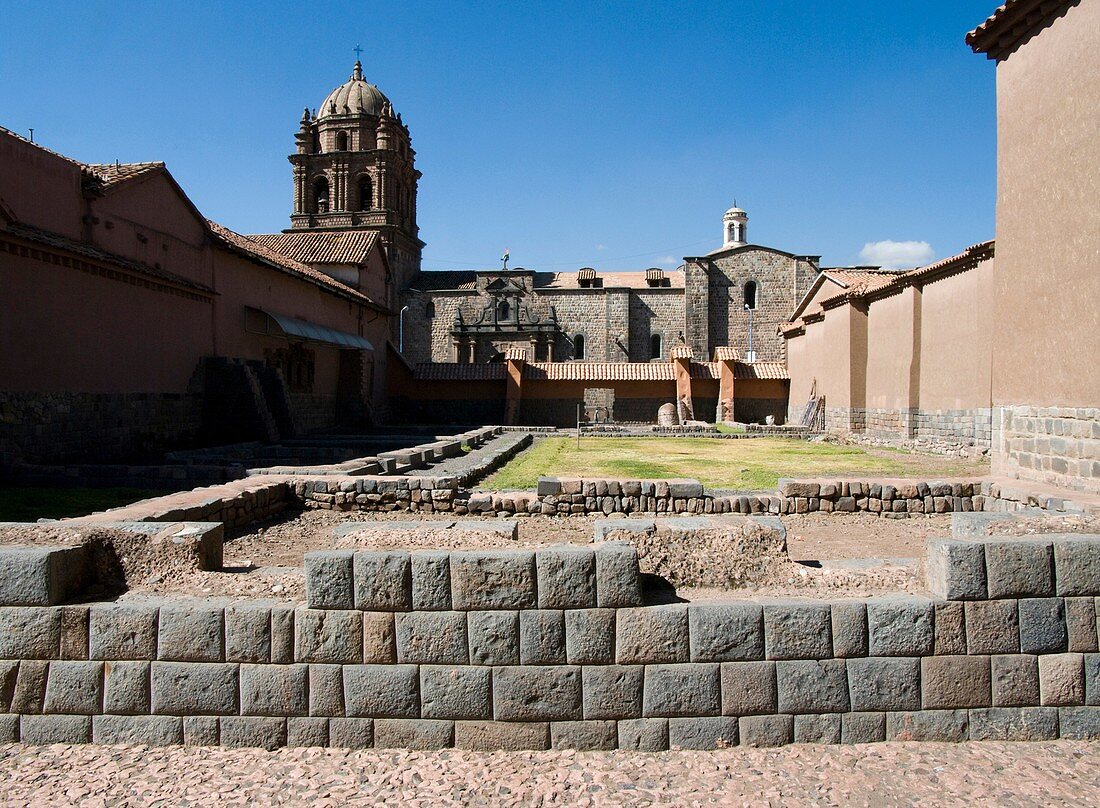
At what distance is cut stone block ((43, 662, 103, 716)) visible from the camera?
399 centimetres

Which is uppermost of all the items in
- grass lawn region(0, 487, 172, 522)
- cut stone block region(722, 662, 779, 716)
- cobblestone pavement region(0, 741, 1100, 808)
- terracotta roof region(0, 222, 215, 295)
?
terracotta roof region(0, 222, 215, 295)

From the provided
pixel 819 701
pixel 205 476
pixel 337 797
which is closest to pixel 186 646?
pixel 337 797

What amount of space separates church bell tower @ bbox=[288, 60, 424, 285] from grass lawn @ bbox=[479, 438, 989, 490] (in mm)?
24894

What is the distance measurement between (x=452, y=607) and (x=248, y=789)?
126 centimetres

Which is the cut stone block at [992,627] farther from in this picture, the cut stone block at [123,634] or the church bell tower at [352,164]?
the church bell tower at [352,164]

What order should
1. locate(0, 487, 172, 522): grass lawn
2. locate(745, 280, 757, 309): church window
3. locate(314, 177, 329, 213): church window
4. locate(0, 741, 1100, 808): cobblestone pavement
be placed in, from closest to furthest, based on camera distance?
locate(0, 741, 1100, 808): cobblestone pavement, locate(0, 487, 172, 522): grass lawn, locate(314, 177, 329, 213): church window, locate(745, 280, 757, 309): church window

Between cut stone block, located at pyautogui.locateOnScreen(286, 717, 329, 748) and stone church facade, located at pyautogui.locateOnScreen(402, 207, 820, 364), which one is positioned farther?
stone church facade, located at pyautogui.locateOnScreen(402, 207, 820, 364)

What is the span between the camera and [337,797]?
3473mm

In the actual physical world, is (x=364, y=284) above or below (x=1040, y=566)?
above

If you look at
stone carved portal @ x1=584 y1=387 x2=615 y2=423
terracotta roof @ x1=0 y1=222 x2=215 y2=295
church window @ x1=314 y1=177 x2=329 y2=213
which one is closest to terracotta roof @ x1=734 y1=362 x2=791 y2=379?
stone carved portal @ x1=584 y1=387 x2=615 y2=423

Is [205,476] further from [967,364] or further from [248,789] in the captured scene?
[967,364]

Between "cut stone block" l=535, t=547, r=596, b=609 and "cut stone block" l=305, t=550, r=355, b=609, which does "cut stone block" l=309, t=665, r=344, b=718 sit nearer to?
"cut stone block" l=305, t=550, r=355, b=609

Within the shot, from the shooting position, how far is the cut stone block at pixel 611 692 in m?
3.90

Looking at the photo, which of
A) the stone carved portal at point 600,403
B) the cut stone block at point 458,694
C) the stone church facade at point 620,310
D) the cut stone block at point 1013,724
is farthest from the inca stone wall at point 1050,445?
the stone church facade at point 620,310
